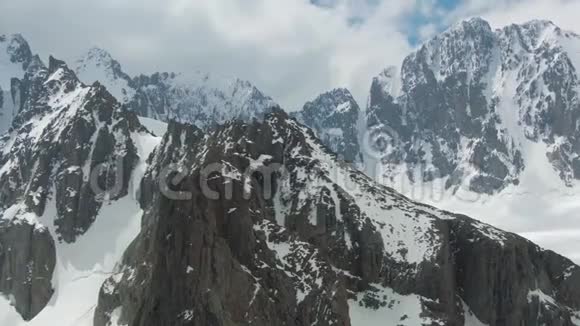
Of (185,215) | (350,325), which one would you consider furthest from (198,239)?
(350,325)

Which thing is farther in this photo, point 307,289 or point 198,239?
point 307,289

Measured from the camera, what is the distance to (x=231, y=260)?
15725cm

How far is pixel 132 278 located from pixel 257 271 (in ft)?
158

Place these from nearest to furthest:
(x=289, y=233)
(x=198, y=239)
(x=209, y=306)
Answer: (x=209, y=306) < (x=198, y=239) < (x=289, y=233)

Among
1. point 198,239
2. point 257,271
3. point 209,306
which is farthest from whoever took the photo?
point 257,271

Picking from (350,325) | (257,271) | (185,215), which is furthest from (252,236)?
(350,325)

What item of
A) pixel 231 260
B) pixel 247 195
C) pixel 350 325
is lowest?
pixel 350 325

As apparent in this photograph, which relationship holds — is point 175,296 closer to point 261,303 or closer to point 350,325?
point 261,303

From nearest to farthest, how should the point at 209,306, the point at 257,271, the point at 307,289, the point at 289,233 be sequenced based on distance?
1. the point at 209,306
2. the point at 257,271
3. the point at 307,289
4. the point at 289,233

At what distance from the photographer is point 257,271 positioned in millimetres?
165875

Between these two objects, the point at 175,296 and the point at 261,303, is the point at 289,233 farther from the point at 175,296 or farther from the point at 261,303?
the point at 175,296

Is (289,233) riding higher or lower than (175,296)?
higher

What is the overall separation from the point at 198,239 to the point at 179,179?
2666 centimetres

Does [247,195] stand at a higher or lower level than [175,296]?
higher
